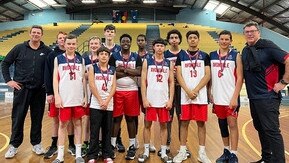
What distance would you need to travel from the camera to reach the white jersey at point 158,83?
3.51 meters

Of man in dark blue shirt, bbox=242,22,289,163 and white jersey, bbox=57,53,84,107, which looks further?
white jersey, bbox=57,53,84,107

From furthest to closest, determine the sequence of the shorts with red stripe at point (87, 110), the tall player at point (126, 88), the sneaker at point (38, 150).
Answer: the sneaker at point (38, 150) → the tall player at point (126, 88) → the shorts with red stripe at point (87, 110)

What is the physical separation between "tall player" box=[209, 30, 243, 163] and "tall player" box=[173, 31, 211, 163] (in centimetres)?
12

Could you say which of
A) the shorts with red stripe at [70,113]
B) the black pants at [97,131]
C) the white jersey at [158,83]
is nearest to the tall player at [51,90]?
the shorts with red stripe at [70,113]

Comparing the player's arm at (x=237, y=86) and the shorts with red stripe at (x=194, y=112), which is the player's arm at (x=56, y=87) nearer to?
the shorts with red stripe at (x=194, y=112)

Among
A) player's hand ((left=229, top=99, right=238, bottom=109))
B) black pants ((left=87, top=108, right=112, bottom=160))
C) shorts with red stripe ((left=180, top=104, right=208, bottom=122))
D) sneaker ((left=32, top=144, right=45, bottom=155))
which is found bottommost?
sneaker ((left=32, top=144, right=45, bottom=155))

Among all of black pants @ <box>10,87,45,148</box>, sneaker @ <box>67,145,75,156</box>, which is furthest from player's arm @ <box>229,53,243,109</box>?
black pants @ <box>10,87,45,148</box>

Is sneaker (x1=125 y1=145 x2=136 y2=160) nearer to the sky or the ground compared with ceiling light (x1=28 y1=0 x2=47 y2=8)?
nearer to the ground

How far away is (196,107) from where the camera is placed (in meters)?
3.46

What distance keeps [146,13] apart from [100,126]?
64.7ft

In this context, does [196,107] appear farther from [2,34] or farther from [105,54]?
[2,34]

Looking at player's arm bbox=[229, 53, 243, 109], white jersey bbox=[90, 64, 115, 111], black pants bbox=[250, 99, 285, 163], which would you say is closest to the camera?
black pants bbox=[250, 99, 285, 163]

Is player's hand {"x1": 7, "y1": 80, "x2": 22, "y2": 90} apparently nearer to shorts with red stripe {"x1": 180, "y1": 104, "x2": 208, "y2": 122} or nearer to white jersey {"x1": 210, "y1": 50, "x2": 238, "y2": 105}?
shorts with red stripe {"x1": 180, "y1": 104, "x2": 208, "y2": 122}

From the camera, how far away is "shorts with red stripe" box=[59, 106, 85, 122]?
3312 mm
